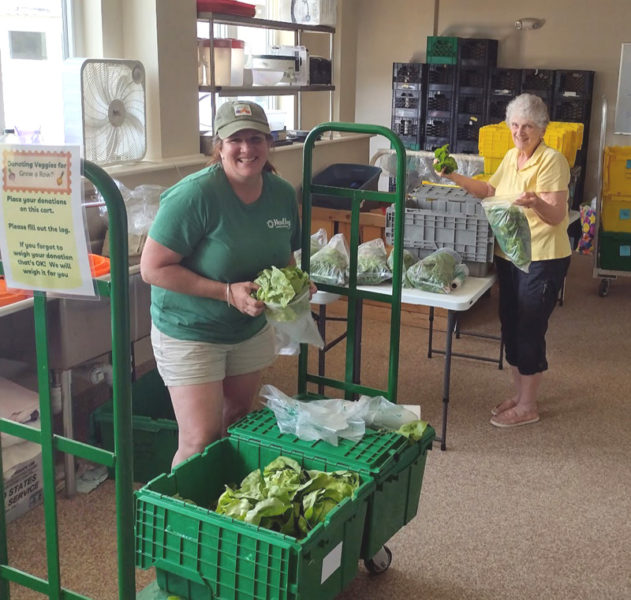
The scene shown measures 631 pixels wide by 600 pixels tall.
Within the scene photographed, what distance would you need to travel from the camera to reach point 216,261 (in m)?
2.22

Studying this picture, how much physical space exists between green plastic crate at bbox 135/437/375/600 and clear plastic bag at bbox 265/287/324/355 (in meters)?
0.44

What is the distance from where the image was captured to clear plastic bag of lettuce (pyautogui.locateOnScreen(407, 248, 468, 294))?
3.32 m

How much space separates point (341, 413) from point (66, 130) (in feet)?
6.60

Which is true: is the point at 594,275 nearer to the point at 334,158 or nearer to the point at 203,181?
the point at 334,158

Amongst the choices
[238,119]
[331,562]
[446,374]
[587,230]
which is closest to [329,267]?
[446,374]

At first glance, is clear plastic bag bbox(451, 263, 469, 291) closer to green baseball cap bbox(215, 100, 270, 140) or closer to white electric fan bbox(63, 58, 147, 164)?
green baseball cap bbox(215, 100, 270, 140)

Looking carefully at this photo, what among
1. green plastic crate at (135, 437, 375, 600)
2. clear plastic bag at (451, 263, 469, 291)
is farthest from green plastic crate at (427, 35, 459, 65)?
green plastic crate at (135, 437, 375, 600)

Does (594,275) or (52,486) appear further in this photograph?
(594,275)

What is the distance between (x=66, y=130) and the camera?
3.55 meters

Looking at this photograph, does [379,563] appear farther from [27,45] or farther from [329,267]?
[27,45]

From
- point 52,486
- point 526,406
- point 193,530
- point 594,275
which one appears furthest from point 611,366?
point 52,486

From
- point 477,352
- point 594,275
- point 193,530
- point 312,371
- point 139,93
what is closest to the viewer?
point 193,530

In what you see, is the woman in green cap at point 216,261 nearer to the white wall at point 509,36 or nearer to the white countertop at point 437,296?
the white countertop at point 437,296

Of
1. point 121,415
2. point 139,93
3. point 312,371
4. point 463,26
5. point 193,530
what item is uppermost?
point 463,26
